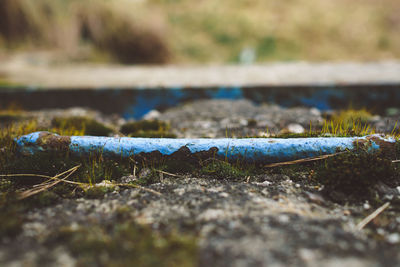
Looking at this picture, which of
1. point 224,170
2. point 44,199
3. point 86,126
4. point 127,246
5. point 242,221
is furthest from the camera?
point 86,126

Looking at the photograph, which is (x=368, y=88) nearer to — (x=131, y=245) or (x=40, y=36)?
(x=131, y=245)

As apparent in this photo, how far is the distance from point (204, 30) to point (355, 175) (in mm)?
12860

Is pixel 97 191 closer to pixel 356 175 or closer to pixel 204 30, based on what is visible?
pixel 356 175

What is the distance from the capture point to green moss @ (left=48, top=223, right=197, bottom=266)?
98cm

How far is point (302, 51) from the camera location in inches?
457

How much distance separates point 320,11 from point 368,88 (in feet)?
37.0

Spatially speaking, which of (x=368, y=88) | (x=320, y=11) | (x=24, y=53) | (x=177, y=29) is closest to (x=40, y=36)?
(x=24, y=53)

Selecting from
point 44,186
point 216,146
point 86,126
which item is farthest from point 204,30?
point 44,186

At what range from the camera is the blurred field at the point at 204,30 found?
9.12 meters

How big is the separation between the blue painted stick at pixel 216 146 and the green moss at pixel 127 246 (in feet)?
2.30

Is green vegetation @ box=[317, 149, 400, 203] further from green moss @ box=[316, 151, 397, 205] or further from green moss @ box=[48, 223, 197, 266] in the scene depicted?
A: green moss @ box=[48, 223, 197, 266]

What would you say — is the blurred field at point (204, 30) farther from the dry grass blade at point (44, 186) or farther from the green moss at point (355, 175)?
the green moss at point (355, 175)

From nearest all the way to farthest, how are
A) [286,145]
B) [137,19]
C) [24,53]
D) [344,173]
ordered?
1. [344,173]
2. [286,145]
3. [24,53]
4. [137,19]

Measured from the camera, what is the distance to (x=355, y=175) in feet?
4.73
